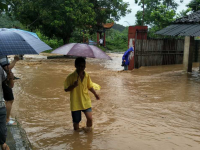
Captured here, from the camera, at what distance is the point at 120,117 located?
18.4 ft

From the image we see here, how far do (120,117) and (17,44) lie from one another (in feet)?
10.4

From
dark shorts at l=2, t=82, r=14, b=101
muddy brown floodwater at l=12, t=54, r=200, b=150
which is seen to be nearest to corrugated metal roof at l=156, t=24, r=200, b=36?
muddy brown floodwater at l=12, t=54, r=200, b=150

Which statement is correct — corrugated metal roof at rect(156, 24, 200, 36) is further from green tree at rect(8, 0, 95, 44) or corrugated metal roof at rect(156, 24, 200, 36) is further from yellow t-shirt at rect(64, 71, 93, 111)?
green tree at rect(8, 0, 95, 44)

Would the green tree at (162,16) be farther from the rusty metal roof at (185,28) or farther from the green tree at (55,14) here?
the rusty metal roof at (185,28)

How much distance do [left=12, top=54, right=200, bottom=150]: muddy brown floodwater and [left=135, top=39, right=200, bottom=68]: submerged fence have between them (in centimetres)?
473

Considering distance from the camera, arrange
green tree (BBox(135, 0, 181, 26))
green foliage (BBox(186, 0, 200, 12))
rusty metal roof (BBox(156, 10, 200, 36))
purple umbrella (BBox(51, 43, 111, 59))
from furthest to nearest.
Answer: green tree (BBox(135, 0, 181, 26))
green foliage (BBox(186, 0, 200, 12))
rusty metal roof (BBox(156, 10, 200, 36))
purple umbrella (BBox(51, 43, 111, 59))

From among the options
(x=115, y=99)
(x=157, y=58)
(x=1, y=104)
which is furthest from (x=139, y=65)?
(x=1, y=104)

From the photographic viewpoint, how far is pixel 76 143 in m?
4.21

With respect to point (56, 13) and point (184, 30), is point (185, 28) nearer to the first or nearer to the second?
point (184, 30)

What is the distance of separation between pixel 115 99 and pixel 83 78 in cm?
338

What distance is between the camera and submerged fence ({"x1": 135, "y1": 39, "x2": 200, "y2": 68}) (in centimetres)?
1403

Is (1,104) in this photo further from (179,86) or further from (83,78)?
(179,86)

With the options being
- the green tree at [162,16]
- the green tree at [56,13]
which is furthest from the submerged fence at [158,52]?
the green tree at [162,16]

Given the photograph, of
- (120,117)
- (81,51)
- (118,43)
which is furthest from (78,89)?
(118,43)
